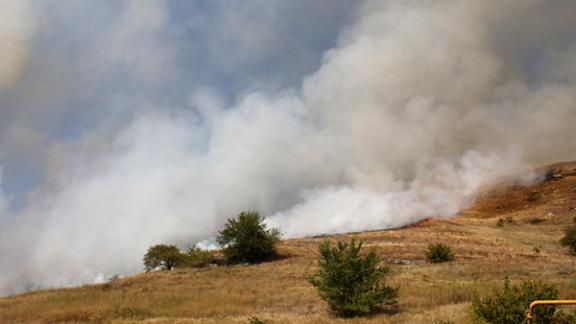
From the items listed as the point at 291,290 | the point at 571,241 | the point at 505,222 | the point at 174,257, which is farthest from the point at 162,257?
the point at 505,222

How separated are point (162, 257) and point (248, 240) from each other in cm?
1225

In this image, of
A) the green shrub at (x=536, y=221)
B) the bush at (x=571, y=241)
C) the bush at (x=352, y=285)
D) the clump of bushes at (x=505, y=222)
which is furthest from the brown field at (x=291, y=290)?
the green shrub at (x=536, y=221)

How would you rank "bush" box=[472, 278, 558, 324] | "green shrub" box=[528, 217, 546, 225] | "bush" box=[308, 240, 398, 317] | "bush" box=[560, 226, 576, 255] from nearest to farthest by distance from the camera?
1. "bush" box=[472, 278, 558, 324]
2. "bush" box=[308, 240, 398, 317]
3. "bush" box=[560, 226, 576, 255]
4. "green shrub" box=[528, 217, 546, 225]

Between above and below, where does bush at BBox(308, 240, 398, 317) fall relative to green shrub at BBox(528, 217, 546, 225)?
below

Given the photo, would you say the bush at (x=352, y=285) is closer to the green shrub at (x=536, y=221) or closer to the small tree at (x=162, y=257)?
the small tree at (x=162, y=257)

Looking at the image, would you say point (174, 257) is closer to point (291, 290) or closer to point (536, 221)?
point (291, 290)

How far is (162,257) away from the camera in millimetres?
46656

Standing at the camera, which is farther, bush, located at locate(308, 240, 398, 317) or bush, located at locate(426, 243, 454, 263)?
bush, located at locate(426, 243, 454, 263)

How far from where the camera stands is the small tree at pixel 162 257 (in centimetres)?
4586

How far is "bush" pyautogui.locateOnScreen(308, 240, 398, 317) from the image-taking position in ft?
52.6

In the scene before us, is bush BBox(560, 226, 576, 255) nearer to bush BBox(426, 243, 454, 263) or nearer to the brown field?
the brown field

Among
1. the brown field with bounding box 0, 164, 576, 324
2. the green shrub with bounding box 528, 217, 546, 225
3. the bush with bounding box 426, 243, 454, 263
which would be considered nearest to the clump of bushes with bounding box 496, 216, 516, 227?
the green shrub with bounding box 528, 217, 546, 225

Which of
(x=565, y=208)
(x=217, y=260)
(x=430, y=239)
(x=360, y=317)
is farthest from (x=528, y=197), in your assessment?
(x=360, y=317)

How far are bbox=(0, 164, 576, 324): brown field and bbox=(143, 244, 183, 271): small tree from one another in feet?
36.0
